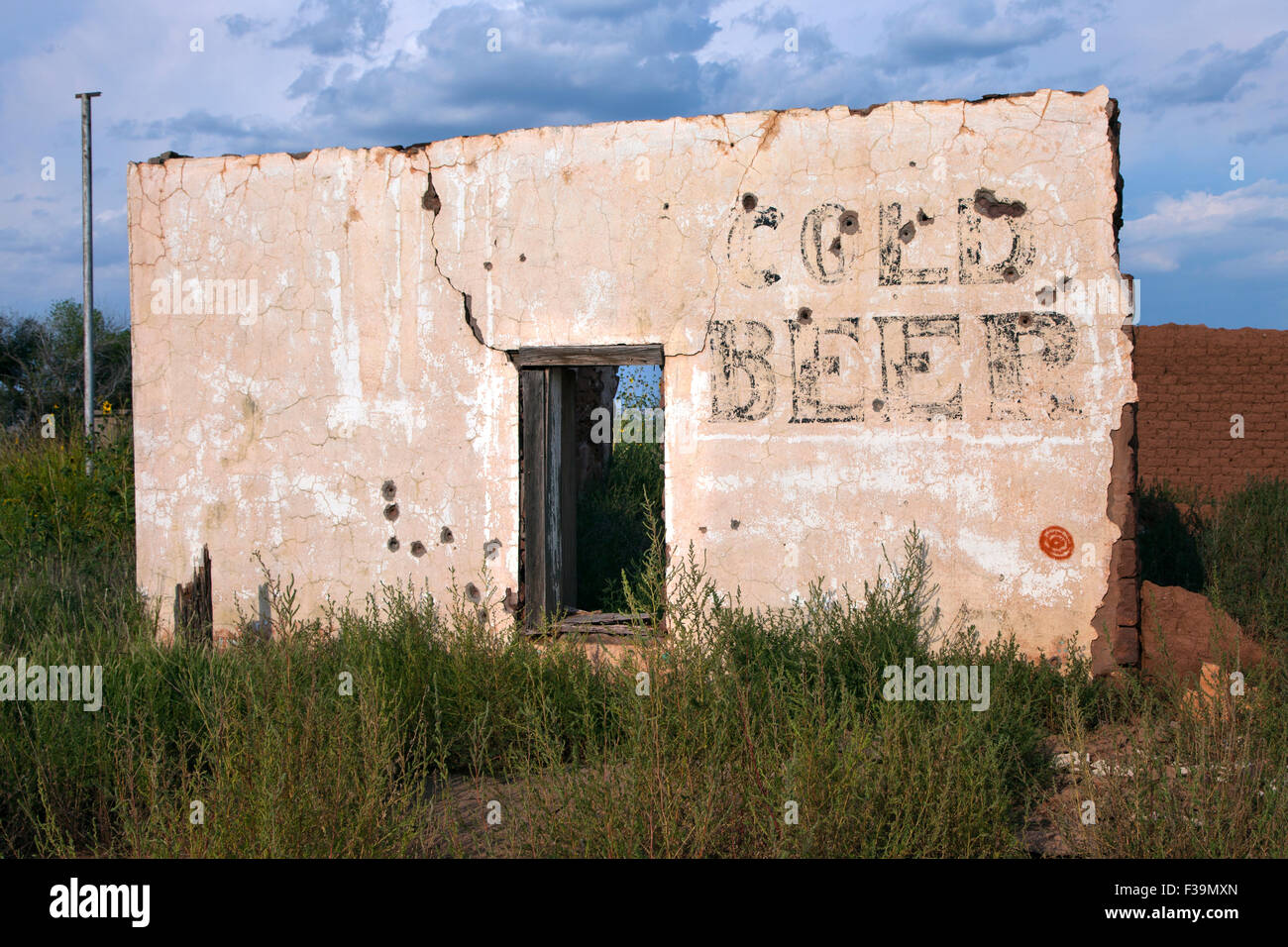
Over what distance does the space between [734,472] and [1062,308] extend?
1985 millimetres

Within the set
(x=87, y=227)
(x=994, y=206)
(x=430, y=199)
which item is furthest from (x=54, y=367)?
(x=994, y=206)

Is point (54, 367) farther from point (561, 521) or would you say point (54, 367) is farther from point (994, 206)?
point (994, 206)

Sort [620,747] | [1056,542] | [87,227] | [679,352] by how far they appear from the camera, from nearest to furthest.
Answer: [620,747] < [1056,542] < [679,352] < [87,227]

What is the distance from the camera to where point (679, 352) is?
548cm

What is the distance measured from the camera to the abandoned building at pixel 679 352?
5137mm

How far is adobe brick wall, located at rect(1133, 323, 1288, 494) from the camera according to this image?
10.0m

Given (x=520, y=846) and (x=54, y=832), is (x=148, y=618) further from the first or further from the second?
(x=520, y=846)

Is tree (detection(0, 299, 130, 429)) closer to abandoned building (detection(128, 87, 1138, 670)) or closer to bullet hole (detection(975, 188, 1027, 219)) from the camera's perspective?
abandoned building (detection(128, 87, 1138, 670))

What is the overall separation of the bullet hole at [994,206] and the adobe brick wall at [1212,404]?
19.1 ft

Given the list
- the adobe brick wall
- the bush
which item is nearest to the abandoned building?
the bush

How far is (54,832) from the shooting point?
3584 mm


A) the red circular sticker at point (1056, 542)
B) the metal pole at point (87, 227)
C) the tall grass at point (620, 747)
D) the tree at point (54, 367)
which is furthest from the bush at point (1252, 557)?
the tree at point (54, 367)

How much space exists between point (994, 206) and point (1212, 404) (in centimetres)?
648
